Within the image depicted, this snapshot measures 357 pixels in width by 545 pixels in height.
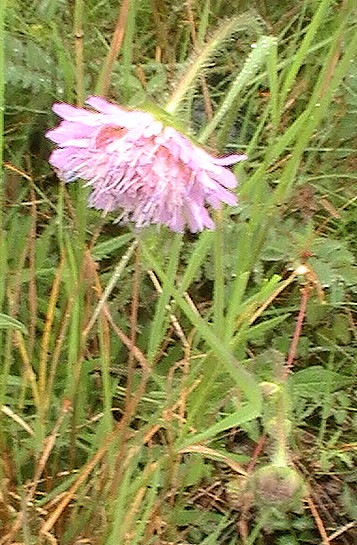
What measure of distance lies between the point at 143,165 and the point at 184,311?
17 cm

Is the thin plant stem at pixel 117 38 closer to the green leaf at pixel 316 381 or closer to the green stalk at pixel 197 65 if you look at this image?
the green stalk at pixel 197 65

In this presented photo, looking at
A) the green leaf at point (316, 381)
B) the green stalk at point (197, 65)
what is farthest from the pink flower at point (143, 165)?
the green leaf at point (316, 381)

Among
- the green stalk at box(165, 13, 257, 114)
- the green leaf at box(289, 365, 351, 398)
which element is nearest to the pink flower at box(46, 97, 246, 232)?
the green stalk at box(165, 13, 257, 114)

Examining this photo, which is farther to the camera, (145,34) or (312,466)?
(145,34)

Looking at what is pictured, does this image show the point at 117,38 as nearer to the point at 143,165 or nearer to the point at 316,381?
the point at 143,165

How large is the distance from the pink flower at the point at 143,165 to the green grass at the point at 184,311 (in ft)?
0.12

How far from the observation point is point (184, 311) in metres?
0.73

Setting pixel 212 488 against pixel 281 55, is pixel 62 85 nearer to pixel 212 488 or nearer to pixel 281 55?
pixel 281 55

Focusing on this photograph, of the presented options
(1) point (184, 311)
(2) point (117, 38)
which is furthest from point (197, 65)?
(1) point (184, 311)

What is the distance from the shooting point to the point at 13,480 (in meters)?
0.83

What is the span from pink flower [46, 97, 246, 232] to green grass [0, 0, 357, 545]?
1.5 inches

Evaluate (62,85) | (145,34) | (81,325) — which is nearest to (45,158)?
(62,85)

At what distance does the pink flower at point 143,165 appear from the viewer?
0.60 metres

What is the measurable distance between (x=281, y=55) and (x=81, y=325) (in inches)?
20.6
